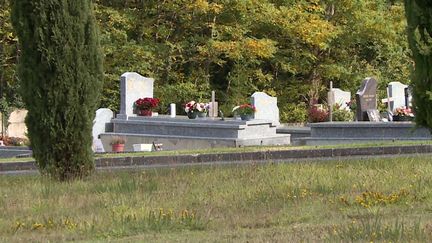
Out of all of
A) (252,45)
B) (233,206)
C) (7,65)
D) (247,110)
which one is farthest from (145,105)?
(233,206)

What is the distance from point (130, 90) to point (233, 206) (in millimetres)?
22909

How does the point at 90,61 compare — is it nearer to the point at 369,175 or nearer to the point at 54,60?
the point at 54,60

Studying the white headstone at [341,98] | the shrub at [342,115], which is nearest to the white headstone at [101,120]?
the shrub at [342,115]

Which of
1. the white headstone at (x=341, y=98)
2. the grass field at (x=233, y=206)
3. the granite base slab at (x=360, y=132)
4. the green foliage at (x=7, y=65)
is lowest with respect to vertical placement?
the grass field at (x=233, y=206)

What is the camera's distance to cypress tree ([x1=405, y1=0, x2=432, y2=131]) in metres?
10.4

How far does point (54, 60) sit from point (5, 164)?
7758 mm

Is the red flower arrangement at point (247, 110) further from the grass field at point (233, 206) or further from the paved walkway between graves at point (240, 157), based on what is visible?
the grass field at point (233, 206)

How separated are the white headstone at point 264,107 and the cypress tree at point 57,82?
17.2m

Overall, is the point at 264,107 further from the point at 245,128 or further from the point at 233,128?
the point at 233,128

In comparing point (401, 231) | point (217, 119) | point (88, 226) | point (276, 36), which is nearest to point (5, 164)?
point (217, 119)

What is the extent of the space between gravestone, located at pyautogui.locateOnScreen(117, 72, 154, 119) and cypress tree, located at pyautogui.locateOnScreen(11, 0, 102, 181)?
57.9 ft

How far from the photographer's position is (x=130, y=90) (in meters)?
33.1

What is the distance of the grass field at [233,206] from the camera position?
28.2 ft

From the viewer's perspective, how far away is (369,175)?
43.3 ft
